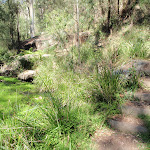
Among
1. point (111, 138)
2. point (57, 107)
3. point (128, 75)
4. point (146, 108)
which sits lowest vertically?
point (111, 138)

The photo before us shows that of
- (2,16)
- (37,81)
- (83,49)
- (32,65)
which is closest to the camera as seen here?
(37,81)

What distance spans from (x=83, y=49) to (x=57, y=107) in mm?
4418

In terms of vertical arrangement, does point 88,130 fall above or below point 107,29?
below

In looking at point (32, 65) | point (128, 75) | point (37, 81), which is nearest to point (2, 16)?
point (32, 65)

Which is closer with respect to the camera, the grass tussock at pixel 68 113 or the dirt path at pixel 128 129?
the grass tussock at pixel 68 113

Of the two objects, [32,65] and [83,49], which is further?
[32,65]

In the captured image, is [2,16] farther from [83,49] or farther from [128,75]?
[128,75]

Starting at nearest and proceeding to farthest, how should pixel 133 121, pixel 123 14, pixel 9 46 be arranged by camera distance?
pixel 133 121, pixel 123 14, pixel 9 46

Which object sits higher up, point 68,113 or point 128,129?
point 68,113

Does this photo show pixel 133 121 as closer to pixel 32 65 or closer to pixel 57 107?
pixel 57 107

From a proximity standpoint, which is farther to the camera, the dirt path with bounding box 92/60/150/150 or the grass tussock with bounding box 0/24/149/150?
the dirt path with bounding box 92/60/150/150

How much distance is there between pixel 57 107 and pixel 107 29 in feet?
23.7

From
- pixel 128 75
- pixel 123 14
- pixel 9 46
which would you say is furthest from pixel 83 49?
pixel 9 46

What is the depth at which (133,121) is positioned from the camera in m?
2.26
